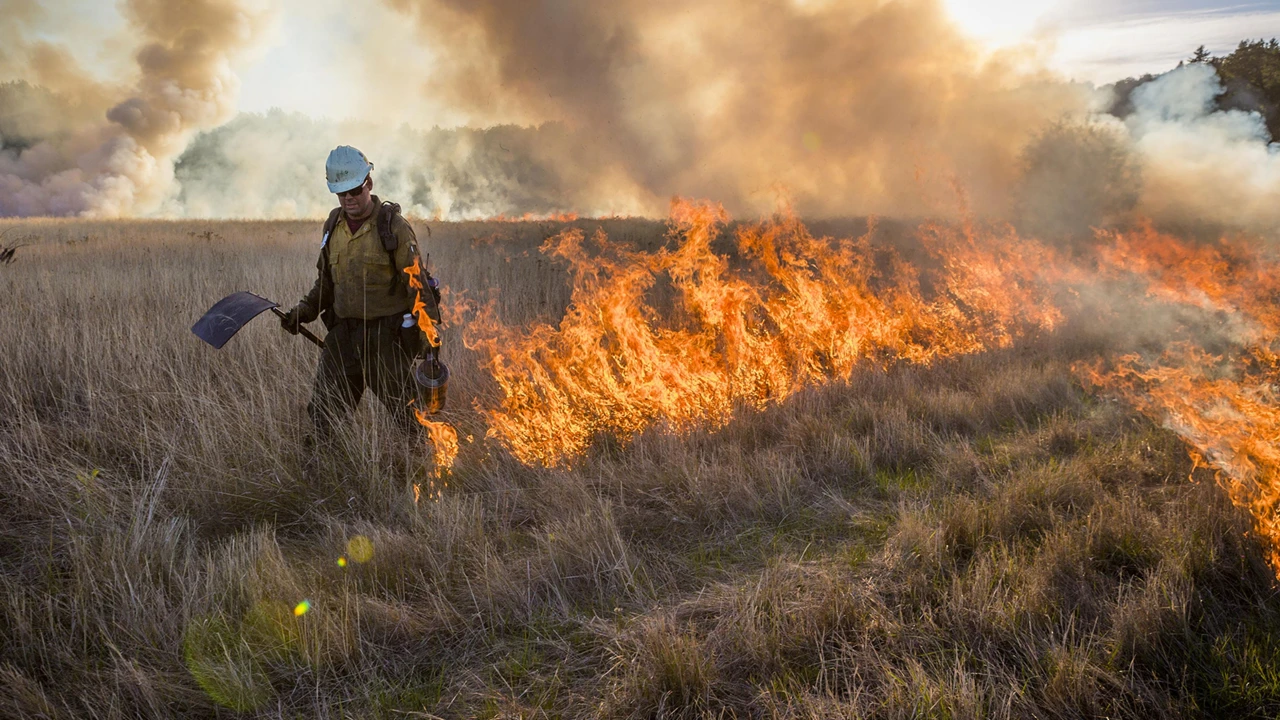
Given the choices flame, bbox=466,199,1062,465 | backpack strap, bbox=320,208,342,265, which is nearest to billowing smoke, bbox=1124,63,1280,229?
flame, bbox=466,199,1062,465

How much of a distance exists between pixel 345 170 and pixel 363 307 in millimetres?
799

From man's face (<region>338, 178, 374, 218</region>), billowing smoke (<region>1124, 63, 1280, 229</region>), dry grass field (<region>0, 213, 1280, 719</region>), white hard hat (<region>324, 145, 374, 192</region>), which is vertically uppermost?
billowing smoke (<region>1124, 63, 1280, 229</region>)

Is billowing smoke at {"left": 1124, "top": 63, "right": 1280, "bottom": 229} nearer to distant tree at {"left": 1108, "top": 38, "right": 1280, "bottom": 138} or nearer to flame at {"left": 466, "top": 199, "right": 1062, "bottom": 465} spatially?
distant tree at {"left": 1108, "top": 38, "right": 1280, "bottom": 138}

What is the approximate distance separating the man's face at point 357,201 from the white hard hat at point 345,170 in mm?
41

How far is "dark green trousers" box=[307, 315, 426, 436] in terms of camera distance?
4133 millimetres

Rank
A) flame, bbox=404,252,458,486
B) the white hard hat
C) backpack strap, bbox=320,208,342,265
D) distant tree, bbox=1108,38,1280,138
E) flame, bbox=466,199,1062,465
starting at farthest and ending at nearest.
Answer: distant tree, bbox=1108,38,1280,138 < flame, bbox=466,199,1062,465 < backpack strap, bbox=320,208,342,265 < flame, bbox=404,252,458,486 < the white hard hat

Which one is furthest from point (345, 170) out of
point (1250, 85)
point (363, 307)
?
point (1250, 85)

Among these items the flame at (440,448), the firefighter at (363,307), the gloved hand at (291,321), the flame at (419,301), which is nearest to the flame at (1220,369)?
the flame at (440,448)

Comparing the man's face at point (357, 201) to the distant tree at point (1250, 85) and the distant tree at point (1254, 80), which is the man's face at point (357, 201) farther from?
the distant tree at point (1254, 80)

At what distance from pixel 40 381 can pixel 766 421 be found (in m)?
5.45

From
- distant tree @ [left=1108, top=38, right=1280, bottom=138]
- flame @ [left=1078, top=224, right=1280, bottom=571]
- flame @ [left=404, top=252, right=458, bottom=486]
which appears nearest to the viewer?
flame @ [left=1078, top=224, right=1280, bottom=571]

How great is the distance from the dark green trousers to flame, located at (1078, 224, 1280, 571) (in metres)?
4.38

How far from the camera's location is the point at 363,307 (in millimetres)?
4016

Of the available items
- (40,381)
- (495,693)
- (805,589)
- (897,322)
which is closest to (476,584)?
(495,693)
